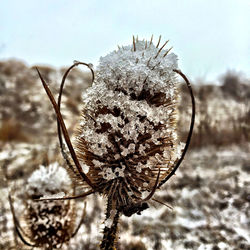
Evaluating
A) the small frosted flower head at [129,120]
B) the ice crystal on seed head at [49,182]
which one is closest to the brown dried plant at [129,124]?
the small frosted flower head at [129,120]

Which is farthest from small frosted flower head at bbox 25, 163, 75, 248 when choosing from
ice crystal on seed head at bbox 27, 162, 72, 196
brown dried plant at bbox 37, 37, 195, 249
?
brown dried plant at bbox 37, 37, 195, 249

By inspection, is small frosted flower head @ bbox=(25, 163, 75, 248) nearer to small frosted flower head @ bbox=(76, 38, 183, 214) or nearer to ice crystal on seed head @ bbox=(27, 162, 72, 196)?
ice crystal on seed head @ bbox=(27, 162, 72, 196)

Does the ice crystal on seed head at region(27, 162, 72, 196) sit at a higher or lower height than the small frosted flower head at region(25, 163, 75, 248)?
higher

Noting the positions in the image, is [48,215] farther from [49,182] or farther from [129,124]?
[129,124]

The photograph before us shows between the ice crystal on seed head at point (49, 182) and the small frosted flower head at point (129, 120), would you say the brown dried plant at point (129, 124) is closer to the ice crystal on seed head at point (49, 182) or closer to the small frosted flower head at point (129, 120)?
the small frosted flower head at point (129, 120)

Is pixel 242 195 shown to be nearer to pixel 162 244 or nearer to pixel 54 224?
pixel 162 244

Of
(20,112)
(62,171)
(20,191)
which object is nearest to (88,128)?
(62,171)
